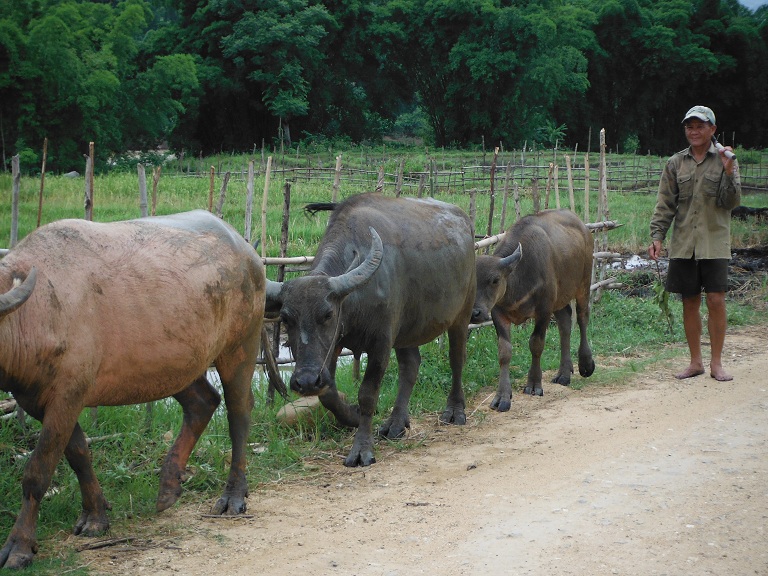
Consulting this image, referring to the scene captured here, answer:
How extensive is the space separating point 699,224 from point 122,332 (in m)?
5.30

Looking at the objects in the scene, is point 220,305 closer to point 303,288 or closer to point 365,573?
point 303,288

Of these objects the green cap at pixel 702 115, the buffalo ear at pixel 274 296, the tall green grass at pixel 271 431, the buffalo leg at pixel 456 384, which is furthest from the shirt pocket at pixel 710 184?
the buffalo ear at pixel 274 296

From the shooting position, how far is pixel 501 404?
7324 millimetres

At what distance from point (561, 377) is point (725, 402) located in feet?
5.46

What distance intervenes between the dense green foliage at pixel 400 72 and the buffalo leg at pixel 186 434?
1135 inches

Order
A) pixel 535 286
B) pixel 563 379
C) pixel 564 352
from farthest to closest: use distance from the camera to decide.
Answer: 1. pixel 564 352
2. pixel 563 379
3. pixel 535 286

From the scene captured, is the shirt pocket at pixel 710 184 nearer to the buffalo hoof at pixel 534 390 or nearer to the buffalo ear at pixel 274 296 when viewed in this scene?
the buffalo hoof at pixel 534 390

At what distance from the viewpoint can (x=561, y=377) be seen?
→ 27.0 ft

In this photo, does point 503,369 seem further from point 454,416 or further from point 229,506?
point 229,506

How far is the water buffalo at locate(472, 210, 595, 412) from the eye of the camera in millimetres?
7699

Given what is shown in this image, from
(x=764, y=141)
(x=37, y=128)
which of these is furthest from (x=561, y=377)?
(x=764, y=141)

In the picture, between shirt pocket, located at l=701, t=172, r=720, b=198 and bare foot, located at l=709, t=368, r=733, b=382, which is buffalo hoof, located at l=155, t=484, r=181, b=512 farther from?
shirt pocket, located at l=701, t=172, r=720, b=198

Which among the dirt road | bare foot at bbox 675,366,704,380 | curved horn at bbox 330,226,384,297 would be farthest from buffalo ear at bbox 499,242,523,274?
curved horn at bbox 330,226,384,297

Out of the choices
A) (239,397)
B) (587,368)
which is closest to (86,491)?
(239,397)
